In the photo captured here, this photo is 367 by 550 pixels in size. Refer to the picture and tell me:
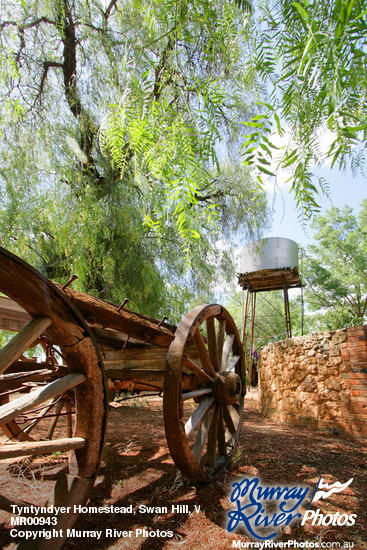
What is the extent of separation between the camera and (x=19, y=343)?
4.12 ft

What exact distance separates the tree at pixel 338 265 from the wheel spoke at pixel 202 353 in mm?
13491

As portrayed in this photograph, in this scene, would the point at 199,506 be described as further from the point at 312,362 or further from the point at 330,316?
the point at 330,316

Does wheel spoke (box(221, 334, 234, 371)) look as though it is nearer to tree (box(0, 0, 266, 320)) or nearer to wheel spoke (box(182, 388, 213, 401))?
wheel spoke (box(182, 388, 213, 401))

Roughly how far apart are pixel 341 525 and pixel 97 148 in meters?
5.49

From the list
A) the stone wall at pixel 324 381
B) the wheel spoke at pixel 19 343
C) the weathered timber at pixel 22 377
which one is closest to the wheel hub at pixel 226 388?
the weathered timber at pixel 22 377

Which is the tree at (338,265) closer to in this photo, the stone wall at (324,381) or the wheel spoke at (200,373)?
the stone wall at (324,381)

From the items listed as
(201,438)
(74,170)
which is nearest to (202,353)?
(201,438)

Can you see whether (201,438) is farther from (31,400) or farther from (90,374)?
(31,400)

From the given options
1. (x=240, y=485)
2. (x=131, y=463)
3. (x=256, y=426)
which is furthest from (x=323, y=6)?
(x=256, y=426)

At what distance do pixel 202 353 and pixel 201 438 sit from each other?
0.57 m

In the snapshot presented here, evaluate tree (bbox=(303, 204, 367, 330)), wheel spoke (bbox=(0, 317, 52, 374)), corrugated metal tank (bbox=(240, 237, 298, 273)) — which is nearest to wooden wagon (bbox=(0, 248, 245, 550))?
wheel spoke (bbox=(0, 317, 52, 374))

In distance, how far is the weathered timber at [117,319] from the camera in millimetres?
1807

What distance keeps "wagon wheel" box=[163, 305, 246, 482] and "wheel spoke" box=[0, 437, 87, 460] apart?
1.85 ft

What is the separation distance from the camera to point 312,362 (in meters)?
4.92
